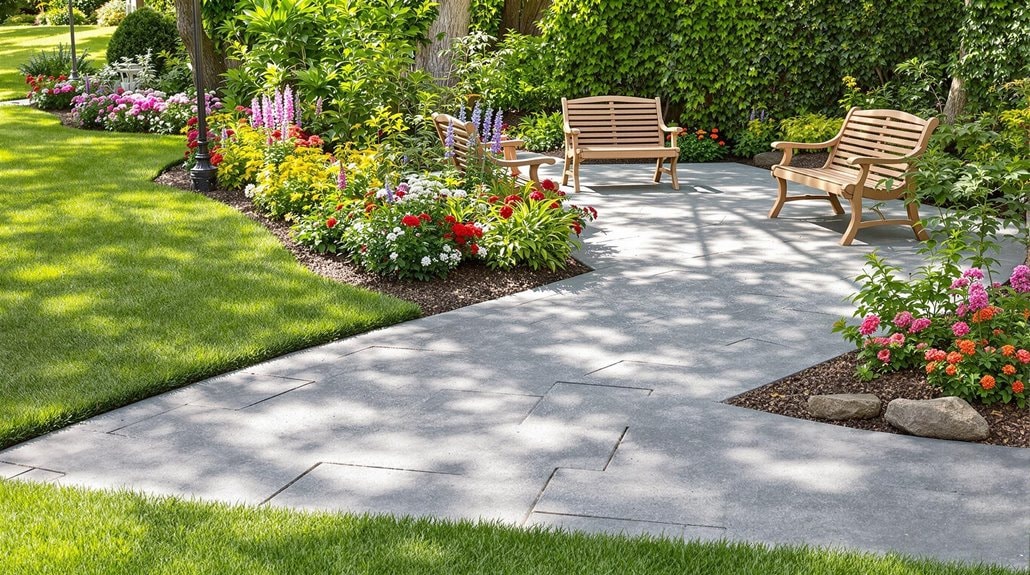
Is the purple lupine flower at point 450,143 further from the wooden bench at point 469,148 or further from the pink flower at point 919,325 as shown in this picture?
the pink flower at point 919,325

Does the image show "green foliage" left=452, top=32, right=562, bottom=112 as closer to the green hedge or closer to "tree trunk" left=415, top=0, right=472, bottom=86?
"tree trunk" left=415, top=0, right=472, bottom=86

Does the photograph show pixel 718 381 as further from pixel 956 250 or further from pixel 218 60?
pixel 218 60

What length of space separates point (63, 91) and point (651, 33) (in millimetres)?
8600

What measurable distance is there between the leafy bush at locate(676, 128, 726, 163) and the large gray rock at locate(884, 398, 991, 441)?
7.93m

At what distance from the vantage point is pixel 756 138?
466 inches

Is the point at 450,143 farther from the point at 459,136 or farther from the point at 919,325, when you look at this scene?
the point at 919,325

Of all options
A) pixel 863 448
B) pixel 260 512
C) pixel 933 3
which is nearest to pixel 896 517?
pixel 863 448

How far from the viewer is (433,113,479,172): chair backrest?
24.8 feet

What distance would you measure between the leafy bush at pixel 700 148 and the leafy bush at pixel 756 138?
0.25 m

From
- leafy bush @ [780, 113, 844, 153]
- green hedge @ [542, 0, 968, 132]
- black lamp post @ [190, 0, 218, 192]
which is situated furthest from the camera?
green hedge @ [542, 0, 968, 132]

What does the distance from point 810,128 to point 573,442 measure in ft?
26.7

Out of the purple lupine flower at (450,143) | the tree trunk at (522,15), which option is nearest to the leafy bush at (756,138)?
the tree trunk at (522,15)

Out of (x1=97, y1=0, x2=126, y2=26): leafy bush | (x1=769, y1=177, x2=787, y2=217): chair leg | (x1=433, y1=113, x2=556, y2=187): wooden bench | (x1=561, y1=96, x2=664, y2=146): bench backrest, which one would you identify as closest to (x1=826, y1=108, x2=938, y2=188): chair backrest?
(x1=769, y1=177, x2=787, y2=217): chair leg

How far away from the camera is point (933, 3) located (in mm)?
11039
